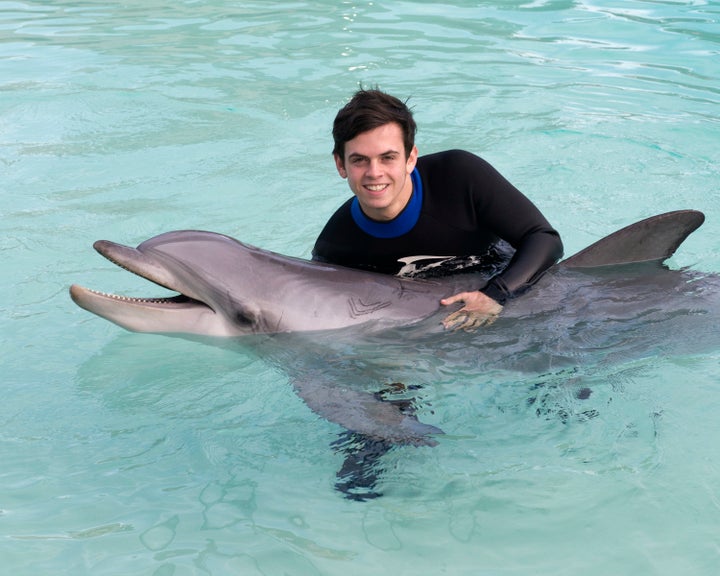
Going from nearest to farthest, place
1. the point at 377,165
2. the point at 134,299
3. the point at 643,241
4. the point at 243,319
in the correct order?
the point at 134,299
the point at 243,319
the point at 377,165
the point at 643,241

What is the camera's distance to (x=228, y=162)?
8820mm

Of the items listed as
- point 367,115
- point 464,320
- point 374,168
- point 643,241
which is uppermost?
point 367,115

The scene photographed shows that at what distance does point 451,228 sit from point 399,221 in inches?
12.5

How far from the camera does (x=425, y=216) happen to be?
5086 millimetres

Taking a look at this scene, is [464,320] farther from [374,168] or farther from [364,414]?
[374,168]

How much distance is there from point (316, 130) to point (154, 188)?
214 cm

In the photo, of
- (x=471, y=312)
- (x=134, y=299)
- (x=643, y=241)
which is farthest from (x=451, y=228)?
(x=134, y=299)

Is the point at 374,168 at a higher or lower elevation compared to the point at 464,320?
higher

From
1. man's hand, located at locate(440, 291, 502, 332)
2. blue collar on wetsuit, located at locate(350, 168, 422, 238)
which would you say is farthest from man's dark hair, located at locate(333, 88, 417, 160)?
man's hand, located at locate(440, 291, 502, 332)

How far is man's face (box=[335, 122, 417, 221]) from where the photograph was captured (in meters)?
4.67

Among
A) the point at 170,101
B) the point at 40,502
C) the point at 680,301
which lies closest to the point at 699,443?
the point at 680,301

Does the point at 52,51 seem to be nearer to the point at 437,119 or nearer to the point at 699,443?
the point at 437,119

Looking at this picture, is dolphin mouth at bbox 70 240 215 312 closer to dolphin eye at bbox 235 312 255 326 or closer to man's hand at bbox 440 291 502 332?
dolphin eye at bbox 235 312 255 326

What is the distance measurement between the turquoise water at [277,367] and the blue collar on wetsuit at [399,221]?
88 centimetres
